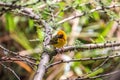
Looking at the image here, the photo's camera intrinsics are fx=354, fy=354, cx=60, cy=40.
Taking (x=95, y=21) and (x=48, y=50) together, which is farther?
(x=95, y=21)

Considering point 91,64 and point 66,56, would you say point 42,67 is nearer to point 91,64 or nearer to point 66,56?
point 66,56

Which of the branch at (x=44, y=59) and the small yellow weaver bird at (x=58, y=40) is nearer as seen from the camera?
the branch at (x=44, y=59)

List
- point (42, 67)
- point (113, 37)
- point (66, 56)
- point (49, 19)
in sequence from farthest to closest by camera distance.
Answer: point (113, 37), point (66, 56), point (49, 19), point (42, 67)

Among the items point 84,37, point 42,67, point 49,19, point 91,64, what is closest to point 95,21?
point 84,37

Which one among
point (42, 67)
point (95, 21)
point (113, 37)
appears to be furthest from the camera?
point (95, 21)

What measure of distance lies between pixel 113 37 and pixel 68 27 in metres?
0.38

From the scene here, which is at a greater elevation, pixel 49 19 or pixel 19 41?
pixel 19 41

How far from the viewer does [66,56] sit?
2.52 m

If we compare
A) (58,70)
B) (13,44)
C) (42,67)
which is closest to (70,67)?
(58,70)

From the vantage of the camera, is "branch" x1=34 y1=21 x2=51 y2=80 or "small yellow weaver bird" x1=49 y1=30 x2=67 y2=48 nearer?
"branch" x1=34 y1=21 x2=51 y2=80

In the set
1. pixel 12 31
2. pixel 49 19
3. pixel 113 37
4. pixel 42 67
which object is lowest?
pixel 42 67

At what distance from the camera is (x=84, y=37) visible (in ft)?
9.50

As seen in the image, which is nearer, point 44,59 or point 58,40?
point 44,59

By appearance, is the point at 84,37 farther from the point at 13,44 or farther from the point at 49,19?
the point at 49,19
